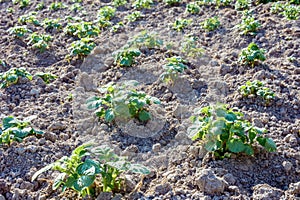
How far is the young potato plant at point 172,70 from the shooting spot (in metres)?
4.62

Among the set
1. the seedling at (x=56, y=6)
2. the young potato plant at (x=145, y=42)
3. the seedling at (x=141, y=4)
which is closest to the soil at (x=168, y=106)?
the young potato plant at (x=145, y=42)

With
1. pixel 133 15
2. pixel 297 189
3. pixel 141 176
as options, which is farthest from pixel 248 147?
pixel 133 15

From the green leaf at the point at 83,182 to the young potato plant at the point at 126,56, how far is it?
7.19 feet

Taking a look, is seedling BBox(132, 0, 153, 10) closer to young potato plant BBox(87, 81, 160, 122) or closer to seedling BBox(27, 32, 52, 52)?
seedling BBox(27, 32, 52, 52)

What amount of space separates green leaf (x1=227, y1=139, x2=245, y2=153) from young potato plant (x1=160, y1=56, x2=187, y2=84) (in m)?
1.34

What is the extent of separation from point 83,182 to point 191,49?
9.30ft

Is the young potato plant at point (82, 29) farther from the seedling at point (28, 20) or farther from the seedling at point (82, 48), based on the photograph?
the seedling at point (28, 20)

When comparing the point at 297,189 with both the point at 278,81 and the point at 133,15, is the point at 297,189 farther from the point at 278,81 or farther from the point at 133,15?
the point at 133,15

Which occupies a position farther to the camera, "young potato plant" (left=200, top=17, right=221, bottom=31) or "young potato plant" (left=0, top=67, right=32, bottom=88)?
"young potato plant" (left=200, top=17, right=221, bottom=31)

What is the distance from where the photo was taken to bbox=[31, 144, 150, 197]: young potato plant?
2.99 metres

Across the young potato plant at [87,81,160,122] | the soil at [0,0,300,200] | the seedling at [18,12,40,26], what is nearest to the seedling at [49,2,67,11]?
the seedling at [18,12,40,26]

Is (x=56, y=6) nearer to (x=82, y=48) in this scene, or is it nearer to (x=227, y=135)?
(x=82, y=48)

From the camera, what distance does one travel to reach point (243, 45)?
562cm

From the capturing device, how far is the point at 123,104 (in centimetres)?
401
